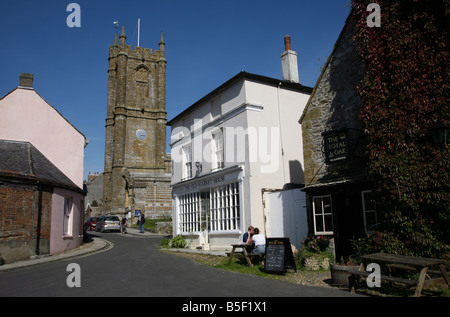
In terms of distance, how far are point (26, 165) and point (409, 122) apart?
14.4 m

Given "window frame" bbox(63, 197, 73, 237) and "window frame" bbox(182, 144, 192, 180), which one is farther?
"window frame" bbox(182, 144, 192, 180)

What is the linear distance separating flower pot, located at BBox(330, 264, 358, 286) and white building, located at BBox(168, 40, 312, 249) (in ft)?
16.0

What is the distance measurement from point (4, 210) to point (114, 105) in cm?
4424

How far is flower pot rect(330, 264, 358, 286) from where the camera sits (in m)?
7.48

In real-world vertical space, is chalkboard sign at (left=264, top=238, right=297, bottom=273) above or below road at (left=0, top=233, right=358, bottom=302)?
above

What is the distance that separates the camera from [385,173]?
8.46m

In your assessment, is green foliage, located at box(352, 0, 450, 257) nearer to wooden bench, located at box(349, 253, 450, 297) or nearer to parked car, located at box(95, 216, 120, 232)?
wooden bench, located at box(349, 253, 450, 297)

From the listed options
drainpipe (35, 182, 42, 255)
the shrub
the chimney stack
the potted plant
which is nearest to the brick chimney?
drainpipe (35, 182, 42, 255)

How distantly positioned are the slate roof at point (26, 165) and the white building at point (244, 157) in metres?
6.47

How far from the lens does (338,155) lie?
34.4 ft

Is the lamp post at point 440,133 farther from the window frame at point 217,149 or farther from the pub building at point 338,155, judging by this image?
the window frame at point 217,149

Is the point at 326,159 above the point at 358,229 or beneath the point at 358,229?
above

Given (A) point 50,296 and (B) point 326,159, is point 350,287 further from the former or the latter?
(A) point 50,296
